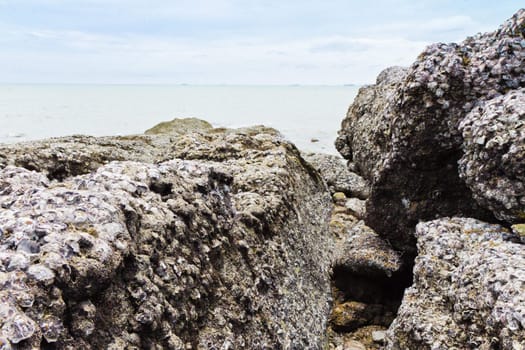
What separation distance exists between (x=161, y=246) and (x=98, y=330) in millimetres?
1159

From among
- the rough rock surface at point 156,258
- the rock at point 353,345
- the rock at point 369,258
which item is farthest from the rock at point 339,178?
the rock at point 353,345

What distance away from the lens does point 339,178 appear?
15695mm

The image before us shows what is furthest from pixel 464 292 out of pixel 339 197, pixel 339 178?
pixel 339 178

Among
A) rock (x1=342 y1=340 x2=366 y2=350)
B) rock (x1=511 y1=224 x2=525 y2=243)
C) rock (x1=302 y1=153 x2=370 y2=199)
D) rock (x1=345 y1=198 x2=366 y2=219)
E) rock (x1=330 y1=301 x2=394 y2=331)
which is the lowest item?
rock (x1=342 y1=340 x2=366 y2=350)

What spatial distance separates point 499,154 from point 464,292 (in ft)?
6.97

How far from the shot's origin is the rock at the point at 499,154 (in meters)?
5.75

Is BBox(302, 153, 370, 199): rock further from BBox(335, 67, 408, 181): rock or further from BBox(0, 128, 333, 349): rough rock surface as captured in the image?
BBox(0, 128, 333, 349): rough rock surface

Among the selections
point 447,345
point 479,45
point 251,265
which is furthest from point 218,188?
point 479,45

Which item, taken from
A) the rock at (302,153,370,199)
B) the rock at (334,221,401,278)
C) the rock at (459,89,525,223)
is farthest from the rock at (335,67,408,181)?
the rock at (459,89,525,223)

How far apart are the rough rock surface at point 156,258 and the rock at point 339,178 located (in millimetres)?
6774

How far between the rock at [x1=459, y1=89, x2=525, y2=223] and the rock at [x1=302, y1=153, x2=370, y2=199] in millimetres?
7496

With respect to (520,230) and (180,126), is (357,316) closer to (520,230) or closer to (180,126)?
(520,230)

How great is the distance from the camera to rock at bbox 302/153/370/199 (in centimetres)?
1495

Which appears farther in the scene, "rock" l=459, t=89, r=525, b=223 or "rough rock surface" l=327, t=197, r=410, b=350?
"rough rock surface" l=327, t=197, r=410, b=350
